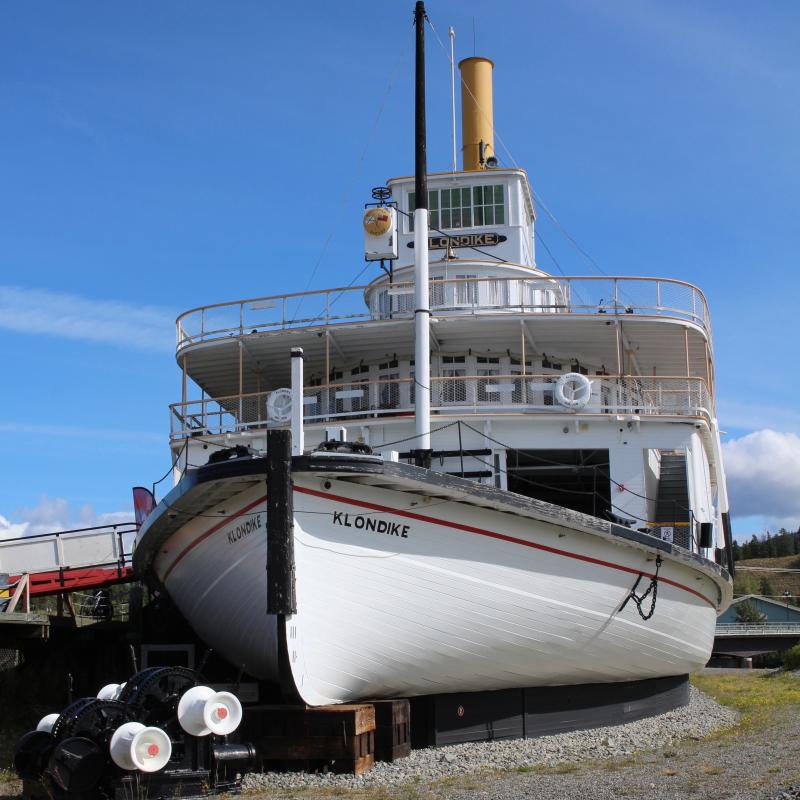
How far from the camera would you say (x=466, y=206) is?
19.7 m

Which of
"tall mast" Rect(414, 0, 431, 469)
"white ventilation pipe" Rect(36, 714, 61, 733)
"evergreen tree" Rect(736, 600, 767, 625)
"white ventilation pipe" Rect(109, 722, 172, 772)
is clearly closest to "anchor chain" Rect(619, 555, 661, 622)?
"tall mast" Rect(414, 0, 431, 469)

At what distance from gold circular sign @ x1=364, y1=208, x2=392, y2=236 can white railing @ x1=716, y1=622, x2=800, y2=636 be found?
121 feet

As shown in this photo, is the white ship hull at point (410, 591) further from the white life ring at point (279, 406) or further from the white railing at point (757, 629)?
the white railing at point (757, 629)

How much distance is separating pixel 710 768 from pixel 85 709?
228 inches

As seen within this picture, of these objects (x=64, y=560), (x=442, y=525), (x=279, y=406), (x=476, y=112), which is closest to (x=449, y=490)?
(x=442, y=525)

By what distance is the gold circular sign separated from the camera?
15.3 m

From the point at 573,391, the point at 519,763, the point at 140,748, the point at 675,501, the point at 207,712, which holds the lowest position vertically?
the point at 519,763

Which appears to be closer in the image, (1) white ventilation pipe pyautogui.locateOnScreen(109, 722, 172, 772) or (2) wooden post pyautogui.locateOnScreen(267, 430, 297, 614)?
(1) white ventilation pipe pyautogui.locateOnScreen(109, 722, 172, 772)

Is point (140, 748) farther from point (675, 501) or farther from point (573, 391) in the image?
point (675, 501)

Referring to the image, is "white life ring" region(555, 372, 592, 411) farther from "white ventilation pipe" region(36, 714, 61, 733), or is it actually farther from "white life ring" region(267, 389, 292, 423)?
"white ventilation pipe" region(36, 714, 61, 733)

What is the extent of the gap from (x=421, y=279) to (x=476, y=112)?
9.26 meters

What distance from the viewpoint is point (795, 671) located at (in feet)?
90.5

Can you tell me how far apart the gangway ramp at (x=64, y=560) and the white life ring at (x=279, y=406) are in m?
4.13

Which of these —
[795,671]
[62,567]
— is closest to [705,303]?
[62,567]
